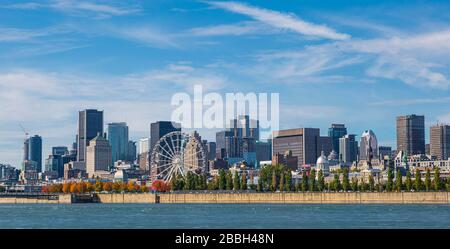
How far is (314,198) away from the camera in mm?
162000

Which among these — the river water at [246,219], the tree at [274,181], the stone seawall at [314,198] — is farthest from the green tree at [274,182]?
the river water at [246,219]

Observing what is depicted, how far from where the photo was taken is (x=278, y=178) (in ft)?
651

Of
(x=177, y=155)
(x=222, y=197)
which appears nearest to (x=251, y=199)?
(x=222, y=197)

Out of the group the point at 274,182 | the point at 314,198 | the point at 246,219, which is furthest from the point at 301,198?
the point at 246,219

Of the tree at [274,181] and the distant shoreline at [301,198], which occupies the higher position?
the tree at [274,181]

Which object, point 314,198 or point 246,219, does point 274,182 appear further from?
point 246,219

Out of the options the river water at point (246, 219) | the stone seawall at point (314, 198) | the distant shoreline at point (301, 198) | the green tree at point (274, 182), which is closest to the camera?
the river water at point (246, 219)

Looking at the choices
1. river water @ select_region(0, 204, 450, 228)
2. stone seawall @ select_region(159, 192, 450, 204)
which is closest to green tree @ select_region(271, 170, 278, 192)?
stone seawall @ select_region(159, 192, 450, 204)

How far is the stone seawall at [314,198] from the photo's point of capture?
144 meters

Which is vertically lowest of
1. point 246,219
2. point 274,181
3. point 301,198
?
point 301,198

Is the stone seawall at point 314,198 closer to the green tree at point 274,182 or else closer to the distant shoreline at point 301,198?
the distant shoreline at point 301,198
